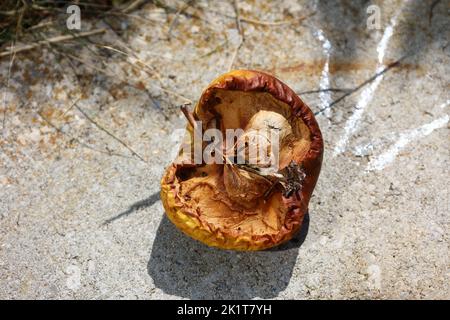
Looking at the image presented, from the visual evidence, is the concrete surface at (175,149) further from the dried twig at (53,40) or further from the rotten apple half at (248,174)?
the rotten apple half at (248,174)

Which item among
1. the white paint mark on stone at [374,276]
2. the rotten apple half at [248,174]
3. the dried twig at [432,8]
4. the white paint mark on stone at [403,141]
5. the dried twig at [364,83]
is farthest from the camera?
the dried twig at [432,8]

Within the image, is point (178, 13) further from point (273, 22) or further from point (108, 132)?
point (108, 132)

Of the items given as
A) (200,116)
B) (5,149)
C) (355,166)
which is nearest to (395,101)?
(355,166)

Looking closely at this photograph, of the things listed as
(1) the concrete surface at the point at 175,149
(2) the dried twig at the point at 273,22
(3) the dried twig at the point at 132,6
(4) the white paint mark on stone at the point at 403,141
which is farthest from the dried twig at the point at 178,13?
(4) the white paint mark on stone at the point at 403,141

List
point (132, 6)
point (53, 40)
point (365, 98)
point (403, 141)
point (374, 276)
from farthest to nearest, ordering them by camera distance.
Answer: point (132, 6)
point (53, 40)
point (365, 98)
point (403, 141)
point (374, 276)

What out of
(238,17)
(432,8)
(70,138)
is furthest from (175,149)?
(432,8)
